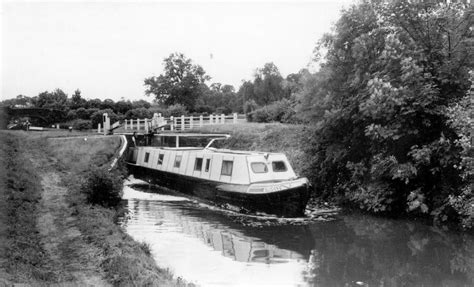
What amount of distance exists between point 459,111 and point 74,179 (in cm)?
1158

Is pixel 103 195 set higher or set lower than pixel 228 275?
higher

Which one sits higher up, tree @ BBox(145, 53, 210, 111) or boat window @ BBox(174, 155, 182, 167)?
tree @ BBox(145, 53, 210, 111)

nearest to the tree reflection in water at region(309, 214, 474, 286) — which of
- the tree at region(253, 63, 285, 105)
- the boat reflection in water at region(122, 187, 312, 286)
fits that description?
the boat reflection in water at region(122, 187, 312, 286)

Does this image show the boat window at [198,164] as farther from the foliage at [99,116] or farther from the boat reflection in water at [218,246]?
the foliage at [99,116]

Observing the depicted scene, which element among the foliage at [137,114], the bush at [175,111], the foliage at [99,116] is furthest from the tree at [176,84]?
the foliage at [99,116]

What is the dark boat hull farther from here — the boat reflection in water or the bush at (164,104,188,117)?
the bush at (164,104,188,117)

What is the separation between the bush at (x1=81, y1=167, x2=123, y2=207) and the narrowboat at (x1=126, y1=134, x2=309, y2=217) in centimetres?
376

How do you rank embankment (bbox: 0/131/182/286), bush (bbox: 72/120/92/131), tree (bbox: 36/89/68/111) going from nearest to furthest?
embankment (bbox: 0/131/182/286), tree (bbox: 36/89/68/111), bush (bbox: 72/120/92/131)

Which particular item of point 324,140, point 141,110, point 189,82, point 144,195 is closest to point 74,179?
point 144,195

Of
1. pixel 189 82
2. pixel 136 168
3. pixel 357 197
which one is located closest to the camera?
pixel 357 197

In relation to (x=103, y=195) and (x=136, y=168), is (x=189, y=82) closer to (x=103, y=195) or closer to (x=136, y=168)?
(x=136, y=168)

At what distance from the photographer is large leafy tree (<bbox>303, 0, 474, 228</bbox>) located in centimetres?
1241

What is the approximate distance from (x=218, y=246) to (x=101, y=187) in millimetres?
4258

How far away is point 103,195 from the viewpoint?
13125 millimetres
